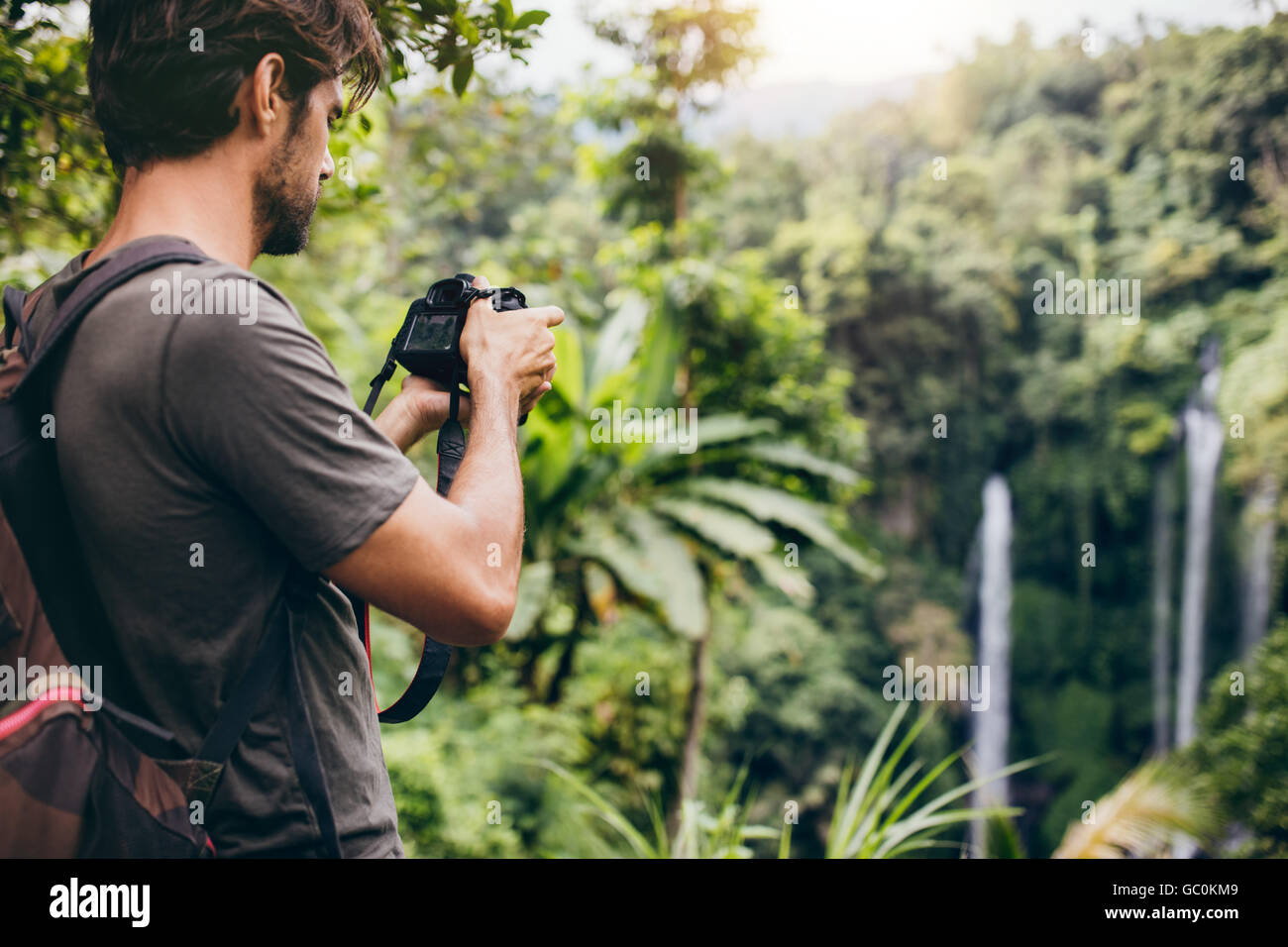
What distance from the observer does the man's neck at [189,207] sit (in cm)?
83

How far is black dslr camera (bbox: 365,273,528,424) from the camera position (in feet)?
3.28

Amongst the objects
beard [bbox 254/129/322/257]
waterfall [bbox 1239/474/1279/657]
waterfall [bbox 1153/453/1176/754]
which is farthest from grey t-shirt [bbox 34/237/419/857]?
waterfall [bbox 1153/453/1176/754]

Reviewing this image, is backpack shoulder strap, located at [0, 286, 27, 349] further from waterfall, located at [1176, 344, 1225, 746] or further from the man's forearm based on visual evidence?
waterfall, located at [1176, 344, 1225, 746]

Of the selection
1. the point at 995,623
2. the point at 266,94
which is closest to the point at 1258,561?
the point at 995,623

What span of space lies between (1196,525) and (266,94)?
618 inches

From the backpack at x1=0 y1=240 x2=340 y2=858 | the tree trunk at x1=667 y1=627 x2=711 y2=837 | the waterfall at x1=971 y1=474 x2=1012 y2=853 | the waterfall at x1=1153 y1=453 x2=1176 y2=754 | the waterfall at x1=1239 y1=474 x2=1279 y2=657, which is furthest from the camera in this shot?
the waterfall at x1=971 y1=474 x2=1012 y2=853

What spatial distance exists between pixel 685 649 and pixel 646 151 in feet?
13.9

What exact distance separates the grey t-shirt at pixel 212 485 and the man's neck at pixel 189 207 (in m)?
0.09

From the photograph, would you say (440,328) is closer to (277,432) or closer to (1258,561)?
Result: (277,432)

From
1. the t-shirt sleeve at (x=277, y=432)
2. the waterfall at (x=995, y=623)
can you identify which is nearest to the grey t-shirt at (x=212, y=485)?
the t-shirt sleeve at (x=277, y=432)

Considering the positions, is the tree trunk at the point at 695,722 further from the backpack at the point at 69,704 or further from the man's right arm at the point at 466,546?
the backpack at the point at 69,704

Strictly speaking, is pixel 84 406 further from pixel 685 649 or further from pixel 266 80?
pixel 685 649

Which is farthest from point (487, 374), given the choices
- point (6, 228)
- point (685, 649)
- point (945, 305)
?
point (945, 305)

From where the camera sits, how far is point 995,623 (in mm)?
15703
